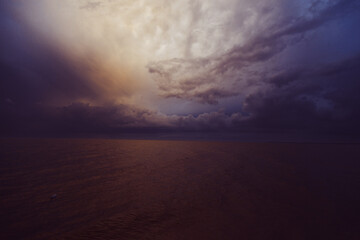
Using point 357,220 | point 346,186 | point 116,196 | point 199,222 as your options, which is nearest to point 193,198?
point 199,222

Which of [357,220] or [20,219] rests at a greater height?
[20,219]

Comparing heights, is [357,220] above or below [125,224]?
below

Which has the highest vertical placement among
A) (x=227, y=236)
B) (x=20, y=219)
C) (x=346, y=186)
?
(x=20, y=219)

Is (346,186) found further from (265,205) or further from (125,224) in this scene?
(125,224)

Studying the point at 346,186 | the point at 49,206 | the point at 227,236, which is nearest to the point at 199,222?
the point at 227,236

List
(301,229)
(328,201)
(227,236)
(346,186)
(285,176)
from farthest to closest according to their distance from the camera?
(285,176)
(346,186)
(328,201)
(301,229)
(227,236)

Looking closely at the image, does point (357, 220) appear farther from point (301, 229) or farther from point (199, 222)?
point (199, 222)

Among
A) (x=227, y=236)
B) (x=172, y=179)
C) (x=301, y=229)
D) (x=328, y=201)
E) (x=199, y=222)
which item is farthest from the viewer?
(x=172, y=179)

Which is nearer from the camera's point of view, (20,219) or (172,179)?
(20,219)

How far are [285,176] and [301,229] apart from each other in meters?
9.89

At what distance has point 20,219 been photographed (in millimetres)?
6871

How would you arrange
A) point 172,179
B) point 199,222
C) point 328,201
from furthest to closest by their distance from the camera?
1. point 172,179
2. point 328,201
3. point 199,222

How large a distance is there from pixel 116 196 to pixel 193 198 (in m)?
5.02

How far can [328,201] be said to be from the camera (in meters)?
9.29
